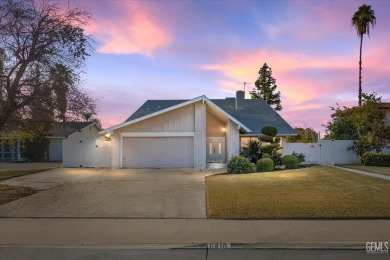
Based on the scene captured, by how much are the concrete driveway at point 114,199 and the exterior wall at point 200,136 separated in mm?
6857

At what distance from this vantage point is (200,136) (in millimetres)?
24812

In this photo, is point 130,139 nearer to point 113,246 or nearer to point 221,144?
point 221,144

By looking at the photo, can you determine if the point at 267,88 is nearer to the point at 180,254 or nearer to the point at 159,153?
the point at 159,153

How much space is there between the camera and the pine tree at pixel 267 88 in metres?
57.5

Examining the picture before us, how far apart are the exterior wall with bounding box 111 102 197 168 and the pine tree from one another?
34391mm

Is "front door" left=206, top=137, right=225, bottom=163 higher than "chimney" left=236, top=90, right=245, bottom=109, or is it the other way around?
"chimney" left=236, top=90, right=245, bottom=109

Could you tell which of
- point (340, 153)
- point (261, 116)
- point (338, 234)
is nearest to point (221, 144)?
point (261, 116)

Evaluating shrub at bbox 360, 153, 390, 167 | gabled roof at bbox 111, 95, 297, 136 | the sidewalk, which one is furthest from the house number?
gabled roof at bbox 111, 95, 297, 136

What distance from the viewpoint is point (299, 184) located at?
15023mm

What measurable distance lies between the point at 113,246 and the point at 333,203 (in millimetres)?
6826

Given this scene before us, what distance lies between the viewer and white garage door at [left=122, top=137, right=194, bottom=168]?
2500 centimetres

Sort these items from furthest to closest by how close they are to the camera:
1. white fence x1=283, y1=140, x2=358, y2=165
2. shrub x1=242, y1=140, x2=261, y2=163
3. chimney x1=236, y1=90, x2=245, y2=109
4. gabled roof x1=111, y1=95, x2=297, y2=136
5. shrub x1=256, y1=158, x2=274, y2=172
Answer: chimney x1=236, y1=90, x2=245, y2=109 < gabled roof x1=111, y1=95, x2=297, y2=136 < white fence x1=283, y1=140, x2=358, y2=165 < shrub x1=242, y1=140, x2=261, y2=163 < shrub x1=256, y1=158, x2=274, y2=172

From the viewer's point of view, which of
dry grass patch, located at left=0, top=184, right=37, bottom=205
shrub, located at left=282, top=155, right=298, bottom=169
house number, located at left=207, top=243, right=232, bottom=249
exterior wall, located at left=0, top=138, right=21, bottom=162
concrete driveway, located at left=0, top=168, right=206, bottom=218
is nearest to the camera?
house number, located at left=207, top=243, right=232, bottom=249

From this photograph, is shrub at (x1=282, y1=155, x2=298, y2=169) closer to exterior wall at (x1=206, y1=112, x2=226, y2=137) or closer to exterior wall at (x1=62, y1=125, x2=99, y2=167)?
exterior wall at (x1=206, y1=112, x2=226, y2=137)
